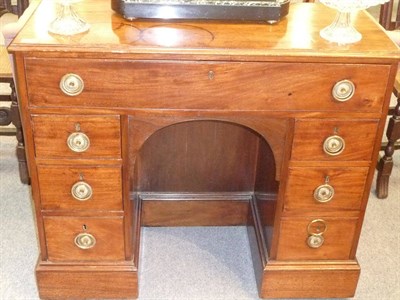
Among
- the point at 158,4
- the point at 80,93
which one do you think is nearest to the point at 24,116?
the point at 80,93

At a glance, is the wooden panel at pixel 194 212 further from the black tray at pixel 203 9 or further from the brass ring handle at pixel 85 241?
the black tray at pixel 203 9

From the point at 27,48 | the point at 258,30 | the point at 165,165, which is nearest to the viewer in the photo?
the point at 27,48

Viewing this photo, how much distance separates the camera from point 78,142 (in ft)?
4.91

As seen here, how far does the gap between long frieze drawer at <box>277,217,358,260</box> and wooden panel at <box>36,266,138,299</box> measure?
1.55 feet

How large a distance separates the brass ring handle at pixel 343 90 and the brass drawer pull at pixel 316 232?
399 mm

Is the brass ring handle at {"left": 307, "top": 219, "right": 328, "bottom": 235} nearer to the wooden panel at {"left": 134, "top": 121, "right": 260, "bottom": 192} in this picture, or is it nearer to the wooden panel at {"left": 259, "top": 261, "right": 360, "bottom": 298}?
the wooden panel at {"left": 259, "top": 261, "right": 360, "bottom": 298}

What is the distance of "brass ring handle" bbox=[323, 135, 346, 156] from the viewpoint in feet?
4.99

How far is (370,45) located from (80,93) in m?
0.74

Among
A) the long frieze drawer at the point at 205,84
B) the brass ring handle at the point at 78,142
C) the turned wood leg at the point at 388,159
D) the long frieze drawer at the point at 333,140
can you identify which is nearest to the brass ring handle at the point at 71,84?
the long frieze drawer at the point at 205,84

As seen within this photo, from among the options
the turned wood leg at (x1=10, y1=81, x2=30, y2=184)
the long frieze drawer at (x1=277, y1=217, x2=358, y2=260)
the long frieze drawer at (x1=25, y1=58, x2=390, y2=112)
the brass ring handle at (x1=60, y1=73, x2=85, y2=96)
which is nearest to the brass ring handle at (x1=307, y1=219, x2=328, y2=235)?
the long frieze drawer at (x1=277, y1=217, x2=358, y2=260)

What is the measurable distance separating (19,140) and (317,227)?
124cm

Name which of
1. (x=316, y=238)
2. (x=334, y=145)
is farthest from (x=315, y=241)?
(x=334, y=145)

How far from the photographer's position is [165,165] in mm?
2045

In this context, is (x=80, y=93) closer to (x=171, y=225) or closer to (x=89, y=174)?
(x=89, y=174)
